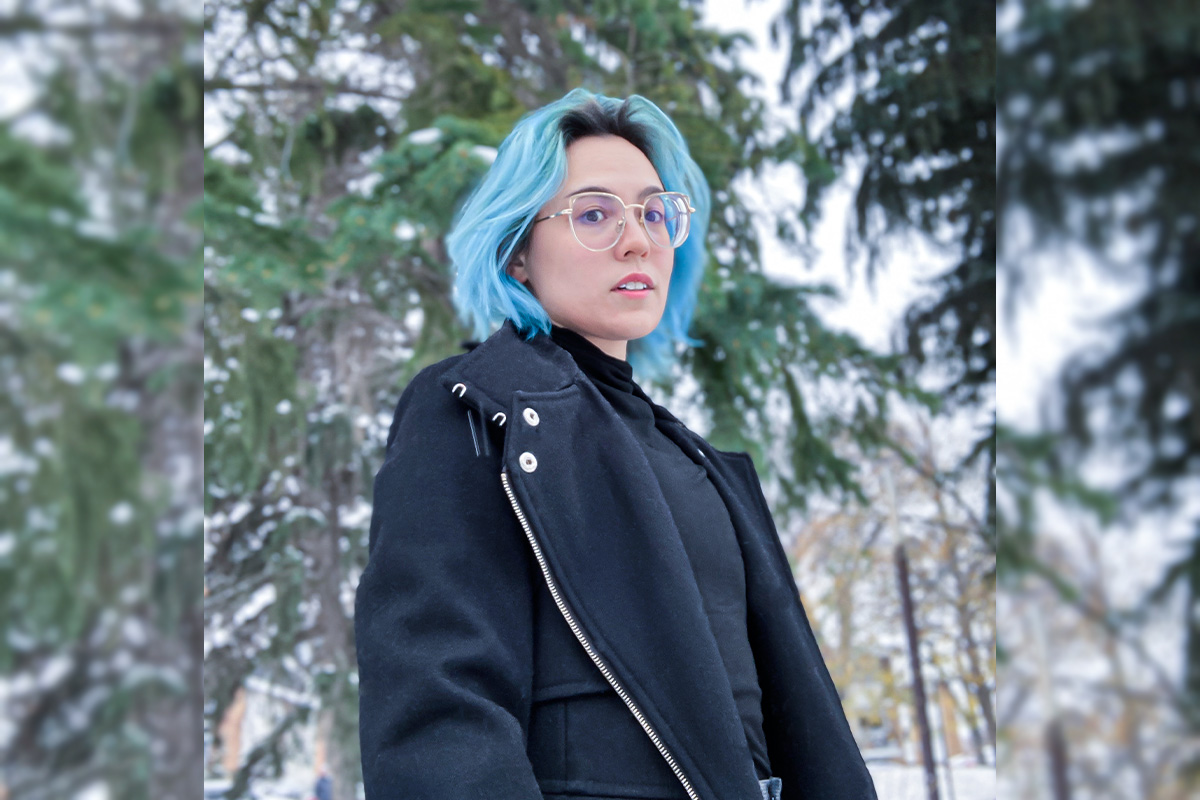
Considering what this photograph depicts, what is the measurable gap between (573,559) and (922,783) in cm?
1040

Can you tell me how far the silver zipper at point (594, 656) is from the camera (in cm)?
107

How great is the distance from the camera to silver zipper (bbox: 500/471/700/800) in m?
1.07

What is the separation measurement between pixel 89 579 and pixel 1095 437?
2.70 metres

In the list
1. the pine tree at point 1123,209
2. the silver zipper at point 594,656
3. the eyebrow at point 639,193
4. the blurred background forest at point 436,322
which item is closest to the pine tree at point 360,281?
the blurred background forest at point 436,322

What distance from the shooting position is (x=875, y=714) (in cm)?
1251

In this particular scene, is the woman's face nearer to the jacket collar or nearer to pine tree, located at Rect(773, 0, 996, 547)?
the jacket collar

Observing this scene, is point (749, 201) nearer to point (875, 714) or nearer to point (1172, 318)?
point (1172, 318)

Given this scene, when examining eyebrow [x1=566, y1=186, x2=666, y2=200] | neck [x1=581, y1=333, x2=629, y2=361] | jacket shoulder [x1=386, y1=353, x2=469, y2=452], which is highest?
eyebrow [x1=566, y1=186, x2=666, y2=200]

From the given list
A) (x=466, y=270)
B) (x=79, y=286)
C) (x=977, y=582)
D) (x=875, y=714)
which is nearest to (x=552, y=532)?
(x=466, y=270)

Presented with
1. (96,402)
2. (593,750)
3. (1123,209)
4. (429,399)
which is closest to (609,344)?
(429,399)

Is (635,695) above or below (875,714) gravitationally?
above

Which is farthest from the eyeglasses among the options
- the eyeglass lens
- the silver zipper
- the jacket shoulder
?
the silver zipper

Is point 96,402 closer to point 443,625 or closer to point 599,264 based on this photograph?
point 599,264

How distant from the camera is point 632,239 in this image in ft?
4.35
